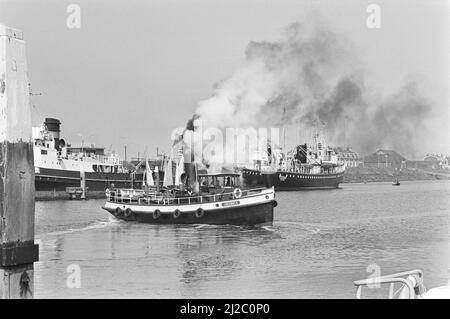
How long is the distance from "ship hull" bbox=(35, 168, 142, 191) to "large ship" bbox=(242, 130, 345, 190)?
92.4 feet

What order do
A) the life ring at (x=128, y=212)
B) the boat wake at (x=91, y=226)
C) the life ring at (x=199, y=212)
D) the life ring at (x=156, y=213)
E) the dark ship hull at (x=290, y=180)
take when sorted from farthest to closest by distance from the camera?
the dark ship hull at (x=290, y=180)
the life ring at (x=128, y=212)
the life ring at (x=156, y=213)
the life ring at (x=199, y=212)
the boat wake at (x=91, y=226)

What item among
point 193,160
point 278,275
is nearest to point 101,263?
point 278,275

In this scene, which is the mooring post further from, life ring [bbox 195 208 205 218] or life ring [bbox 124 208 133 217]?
life ring [bbox 124 208 133 217]

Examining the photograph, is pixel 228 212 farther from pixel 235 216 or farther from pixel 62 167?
pixel 62 167

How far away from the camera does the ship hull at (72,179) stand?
90.2 meters

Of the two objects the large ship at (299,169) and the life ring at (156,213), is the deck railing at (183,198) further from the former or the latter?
the large ship at (299,169)

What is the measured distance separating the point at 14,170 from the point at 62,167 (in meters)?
86.1

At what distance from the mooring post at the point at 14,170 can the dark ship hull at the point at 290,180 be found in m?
111

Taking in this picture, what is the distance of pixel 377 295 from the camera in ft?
65.8

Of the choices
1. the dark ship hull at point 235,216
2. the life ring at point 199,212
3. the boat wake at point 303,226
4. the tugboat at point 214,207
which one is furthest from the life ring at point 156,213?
the boat wake at point 303,226

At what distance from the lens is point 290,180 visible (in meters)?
139
